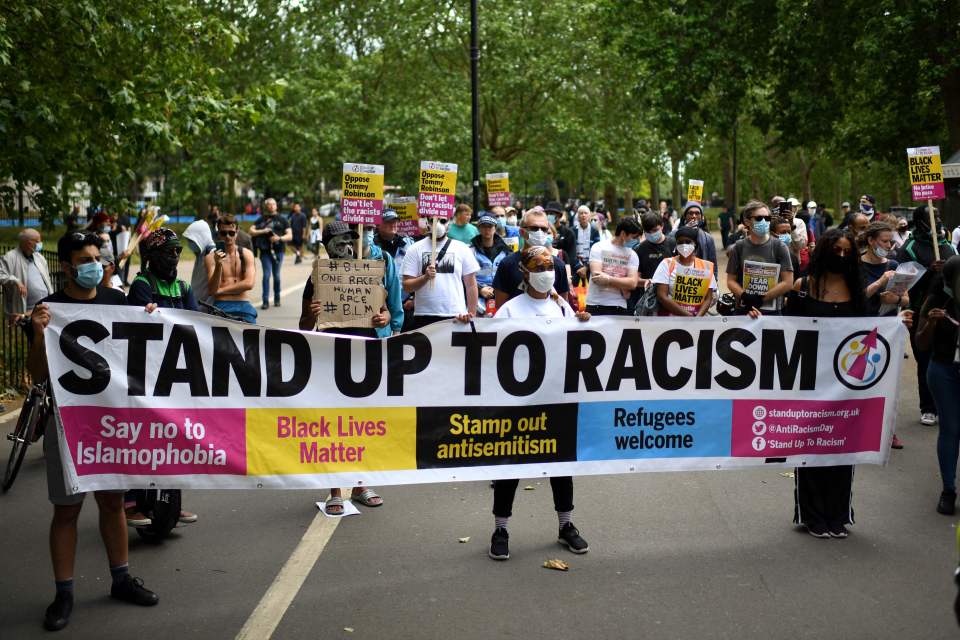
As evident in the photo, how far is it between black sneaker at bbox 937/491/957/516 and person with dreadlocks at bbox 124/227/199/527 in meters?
5.04

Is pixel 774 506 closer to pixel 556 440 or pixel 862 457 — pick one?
pixel 862 457

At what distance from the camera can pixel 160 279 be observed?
6.98 meters

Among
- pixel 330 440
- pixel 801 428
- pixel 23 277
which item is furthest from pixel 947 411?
pixel 23 277

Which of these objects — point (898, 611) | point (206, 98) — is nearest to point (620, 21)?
point (206, 98)

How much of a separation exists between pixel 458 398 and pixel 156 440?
1704 mm

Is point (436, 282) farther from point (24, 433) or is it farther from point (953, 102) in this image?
point (953, 102)

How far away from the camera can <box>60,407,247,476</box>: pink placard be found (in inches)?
232

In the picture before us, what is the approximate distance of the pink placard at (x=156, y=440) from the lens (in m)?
5.89

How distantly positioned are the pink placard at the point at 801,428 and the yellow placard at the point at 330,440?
2044 mm

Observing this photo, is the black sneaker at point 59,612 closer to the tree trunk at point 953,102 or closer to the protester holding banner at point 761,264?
the protester holding banner at point 761,264

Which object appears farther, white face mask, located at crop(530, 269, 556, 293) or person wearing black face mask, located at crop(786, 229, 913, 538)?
person wearing black face mask, located at crop(786, 229, 913, 538)

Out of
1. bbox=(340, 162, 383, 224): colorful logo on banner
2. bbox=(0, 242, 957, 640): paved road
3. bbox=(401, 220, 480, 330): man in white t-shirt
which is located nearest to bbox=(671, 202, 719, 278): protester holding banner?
bbox=(401, 220, 480, 330): man in white t-shirt

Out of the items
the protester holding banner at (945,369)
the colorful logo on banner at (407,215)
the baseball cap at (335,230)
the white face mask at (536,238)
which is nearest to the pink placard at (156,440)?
the baseball cap at (335,230)

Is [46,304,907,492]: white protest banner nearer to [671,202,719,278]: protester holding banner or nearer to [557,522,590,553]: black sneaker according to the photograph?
[557,522,590,553]: black sneaker
